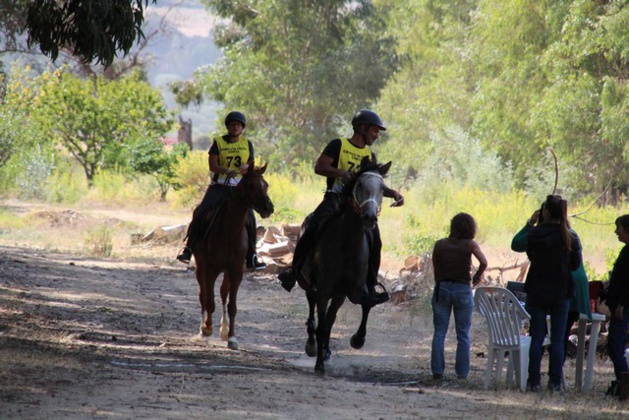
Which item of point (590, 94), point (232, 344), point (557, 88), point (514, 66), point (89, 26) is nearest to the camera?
point (89, 26)

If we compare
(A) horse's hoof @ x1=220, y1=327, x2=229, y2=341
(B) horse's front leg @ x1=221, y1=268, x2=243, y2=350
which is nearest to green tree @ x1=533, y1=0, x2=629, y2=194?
(B) horse's front leg @ x1=221, y1=268, x2=243, y2=350

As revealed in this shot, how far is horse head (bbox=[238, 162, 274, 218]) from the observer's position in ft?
37.0

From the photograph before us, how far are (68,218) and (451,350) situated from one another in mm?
17099

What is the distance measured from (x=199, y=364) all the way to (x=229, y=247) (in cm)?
216

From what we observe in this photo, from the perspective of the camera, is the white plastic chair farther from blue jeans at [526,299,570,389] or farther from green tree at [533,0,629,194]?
green tree at [533,0,629,194]

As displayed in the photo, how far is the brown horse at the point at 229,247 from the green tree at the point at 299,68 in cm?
3129

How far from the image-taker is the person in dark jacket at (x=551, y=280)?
9.40 metres

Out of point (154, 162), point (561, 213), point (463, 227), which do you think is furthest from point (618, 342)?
point (154, 162)

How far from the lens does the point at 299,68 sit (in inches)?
1754

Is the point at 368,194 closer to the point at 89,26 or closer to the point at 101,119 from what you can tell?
the point at 89,26

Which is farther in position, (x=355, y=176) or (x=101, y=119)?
(x=101, y=119)

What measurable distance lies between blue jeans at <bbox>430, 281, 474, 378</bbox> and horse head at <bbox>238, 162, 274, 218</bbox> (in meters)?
2.32

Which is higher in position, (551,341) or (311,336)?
(551,341)

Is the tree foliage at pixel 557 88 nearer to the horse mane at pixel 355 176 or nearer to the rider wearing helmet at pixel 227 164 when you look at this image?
the rider wearing helmet at pixel 227 164
